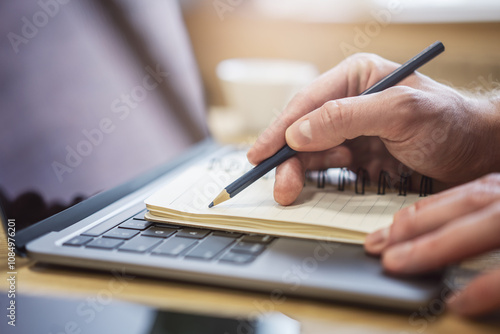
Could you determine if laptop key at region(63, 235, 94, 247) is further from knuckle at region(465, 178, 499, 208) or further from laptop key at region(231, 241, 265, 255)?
knuckle at region(465, 178, 499, 208)

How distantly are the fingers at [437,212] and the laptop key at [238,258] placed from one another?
0.32ft

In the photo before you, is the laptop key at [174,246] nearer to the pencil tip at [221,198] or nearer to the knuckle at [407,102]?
the pencil tip at [221,198]

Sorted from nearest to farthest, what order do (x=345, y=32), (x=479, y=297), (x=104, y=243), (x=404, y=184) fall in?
(x=479, y=297), (x=104, y=243), (x=404, y=184), (x=345, y=32)

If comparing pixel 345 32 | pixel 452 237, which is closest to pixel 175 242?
pixel 452 237

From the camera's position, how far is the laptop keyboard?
369mm

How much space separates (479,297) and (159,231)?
27cm

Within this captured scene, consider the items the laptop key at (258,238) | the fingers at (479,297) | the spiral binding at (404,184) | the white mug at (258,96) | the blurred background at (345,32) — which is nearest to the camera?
the fingers at (479,297)

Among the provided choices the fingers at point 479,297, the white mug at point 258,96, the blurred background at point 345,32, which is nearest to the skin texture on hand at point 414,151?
the fingers at point 479,297

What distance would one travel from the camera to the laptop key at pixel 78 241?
402mm

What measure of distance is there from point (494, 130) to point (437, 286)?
0.98 ft

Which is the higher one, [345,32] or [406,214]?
[345,32]

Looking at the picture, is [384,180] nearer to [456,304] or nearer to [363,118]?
[363,118]

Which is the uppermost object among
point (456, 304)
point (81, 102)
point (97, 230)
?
point (81, 102)

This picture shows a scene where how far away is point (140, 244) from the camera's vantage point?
40 cm
